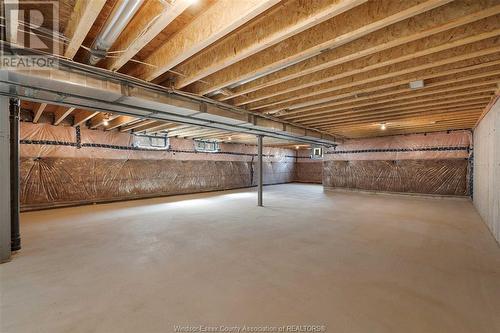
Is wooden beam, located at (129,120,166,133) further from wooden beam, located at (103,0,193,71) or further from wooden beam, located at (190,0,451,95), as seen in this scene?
wooden beam, located at (103,0,193,71)

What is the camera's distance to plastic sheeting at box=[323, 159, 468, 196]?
6.93 m

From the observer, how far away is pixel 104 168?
6.54 meters

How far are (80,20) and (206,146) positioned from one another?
24.1 feet

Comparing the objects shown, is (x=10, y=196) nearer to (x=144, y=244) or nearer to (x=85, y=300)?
(x=144, y=244)

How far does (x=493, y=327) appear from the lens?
150cm

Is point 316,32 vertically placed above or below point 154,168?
above

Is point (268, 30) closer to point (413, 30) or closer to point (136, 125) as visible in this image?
point (413, 30)

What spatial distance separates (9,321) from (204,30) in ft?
8.46

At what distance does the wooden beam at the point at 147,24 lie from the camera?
153 cm

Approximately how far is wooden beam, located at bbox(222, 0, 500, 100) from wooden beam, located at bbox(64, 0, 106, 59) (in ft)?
6.44

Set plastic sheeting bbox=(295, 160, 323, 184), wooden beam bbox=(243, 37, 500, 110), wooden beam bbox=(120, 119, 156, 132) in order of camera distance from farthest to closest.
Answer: plastic sheeting bbox=(295, 160, 323, 184) → wooden beam bbox=(120, 119, 156, 132) → wooden beam bbox=(243, 37, 500, 110)

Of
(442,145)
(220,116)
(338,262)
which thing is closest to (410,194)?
(442,145)

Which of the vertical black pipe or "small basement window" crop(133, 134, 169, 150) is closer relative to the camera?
the vertical black pipe

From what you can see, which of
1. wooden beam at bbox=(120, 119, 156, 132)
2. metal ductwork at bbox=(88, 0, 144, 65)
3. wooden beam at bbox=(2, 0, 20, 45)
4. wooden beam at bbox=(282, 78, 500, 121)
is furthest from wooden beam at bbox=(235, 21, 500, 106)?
wooden beam at bbox=(120, 119, 156, 132)
